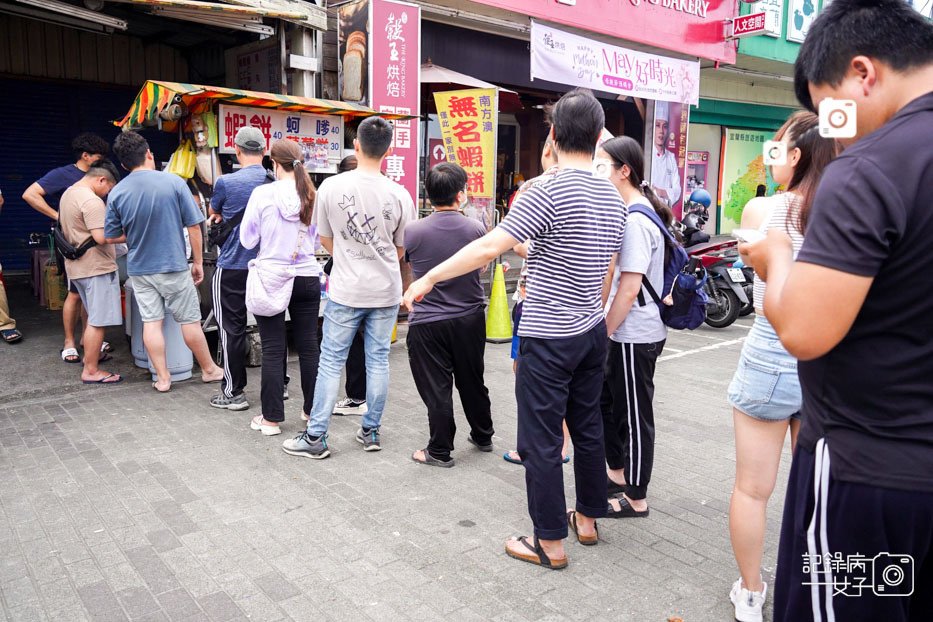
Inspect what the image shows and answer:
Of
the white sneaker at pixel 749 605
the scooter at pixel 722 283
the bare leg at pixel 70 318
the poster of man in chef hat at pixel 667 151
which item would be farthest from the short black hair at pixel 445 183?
the poster of man in chef hat at pixel 667 151

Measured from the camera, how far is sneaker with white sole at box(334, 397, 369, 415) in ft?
16.9

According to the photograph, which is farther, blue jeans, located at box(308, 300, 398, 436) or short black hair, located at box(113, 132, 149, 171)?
short black hair, located at box(113, 132, 149, 171)

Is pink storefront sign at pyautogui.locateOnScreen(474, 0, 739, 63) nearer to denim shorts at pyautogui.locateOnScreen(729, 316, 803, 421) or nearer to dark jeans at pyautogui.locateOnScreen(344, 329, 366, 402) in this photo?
dark jeans at pyautogui.locateOnScreen(344, 329, 366, 402)

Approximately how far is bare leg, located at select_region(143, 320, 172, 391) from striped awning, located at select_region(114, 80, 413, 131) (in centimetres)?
171

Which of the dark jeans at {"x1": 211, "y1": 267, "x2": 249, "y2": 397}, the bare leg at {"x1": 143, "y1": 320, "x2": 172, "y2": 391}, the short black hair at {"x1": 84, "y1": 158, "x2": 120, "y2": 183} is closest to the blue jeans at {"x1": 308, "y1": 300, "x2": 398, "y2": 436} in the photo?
the dark jeans at {"x1": 211, "y1": 267, "x2": 249, "y2": 397}

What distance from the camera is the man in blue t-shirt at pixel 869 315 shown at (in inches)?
52.7

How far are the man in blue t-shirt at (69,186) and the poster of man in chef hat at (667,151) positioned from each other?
30.7 feet

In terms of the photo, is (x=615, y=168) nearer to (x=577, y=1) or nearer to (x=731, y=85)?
(x=577, y=1)

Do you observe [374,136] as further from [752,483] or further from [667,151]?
[667,151]

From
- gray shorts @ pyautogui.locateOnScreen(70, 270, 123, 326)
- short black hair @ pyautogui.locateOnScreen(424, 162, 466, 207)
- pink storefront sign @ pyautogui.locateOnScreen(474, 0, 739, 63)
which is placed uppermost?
pink storefront sign @ pyautogui.locateOnScreen(474, 0, 739, 63)

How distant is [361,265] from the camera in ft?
13.7

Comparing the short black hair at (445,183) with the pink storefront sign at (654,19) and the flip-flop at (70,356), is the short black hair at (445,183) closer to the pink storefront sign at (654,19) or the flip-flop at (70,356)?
the flip-flop at (70,356)

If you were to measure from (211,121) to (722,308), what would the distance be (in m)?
6.12

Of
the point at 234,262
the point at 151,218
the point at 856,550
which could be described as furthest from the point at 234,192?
the point at 856,550
